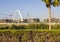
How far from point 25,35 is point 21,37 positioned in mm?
292

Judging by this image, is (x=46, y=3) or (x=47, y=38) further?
(x=46, y=3)

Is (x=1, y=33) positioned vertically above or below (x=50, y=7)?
below

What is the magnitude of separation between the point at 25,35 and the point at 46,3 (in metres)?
8.65

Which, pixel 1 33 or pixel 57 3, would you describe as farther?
pixel 57 3

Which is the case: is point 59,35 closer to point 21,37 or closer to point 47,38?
point 47,38

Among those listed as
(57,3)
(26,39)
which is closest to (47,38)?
(26,39)

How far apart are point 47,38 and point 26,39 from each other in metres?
1.29

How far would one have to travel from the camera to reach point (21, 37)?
1145 cm

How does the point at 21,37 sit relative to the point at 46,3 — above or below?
below

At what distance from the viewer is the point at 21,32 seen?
1159 cm

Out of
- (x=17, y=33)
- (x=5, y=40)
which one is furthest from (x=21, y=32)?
(x=5, y=40)

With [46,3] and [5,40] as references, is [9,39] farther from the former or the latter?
[46,3]

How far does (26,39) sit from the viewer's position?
1134 centimetres

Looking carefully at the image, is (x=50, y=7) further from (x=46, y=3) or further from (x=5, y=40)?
(x=5, y=40)
